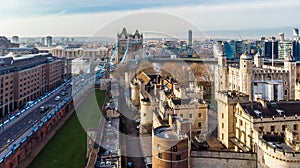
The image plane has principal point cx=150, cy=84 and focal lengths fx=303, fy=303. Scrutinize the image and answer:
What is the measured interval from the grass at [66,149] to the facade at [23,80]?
379 inches

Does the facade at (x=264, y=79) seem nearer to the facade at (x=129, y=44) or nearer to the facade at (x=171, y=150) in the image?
the facade at (x=171, y=150)

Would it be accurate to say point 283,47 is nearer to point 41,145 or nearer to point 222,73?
point 222,73

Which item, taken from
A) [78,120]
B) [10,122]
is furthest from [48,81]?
[10,122]

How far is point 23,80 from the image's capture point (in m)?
35.8

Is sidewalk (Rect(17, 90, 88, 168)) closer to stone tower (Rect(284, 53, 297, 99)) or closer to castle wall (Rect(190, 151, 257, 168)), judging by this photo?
castle wall (Rect(190, 151, 257, 168))

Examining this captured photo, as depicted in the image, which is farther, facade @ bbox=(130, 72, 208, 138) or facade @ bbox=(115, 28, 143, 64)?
facade @ bbox=(115, 28, 143, 64)

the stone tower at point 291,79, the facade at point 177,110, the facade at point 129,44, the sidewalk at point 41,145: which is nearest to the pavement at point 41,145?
the sidewalk at point 41,145

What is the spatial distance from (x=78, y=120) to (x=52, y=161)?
33.7 feet

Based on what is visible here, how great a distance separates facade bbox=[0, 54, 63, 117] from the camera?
32.2 meters

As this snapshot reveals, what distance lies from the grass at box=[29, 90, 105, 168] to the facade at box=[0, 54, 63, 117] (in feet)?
31.6

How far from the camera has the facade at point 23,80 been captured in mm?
32250

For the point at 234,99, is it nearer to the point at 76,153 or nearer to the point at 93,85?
the point at 76,153

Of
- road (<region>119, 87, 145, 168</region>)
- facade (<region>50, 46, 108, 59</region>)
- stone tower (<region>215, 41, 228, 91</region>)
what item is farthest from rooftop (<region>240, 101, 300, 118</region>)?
facade (<region>50, 46, 108, 59</region>)

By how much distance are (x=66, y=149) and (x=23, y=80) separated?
18987mm
